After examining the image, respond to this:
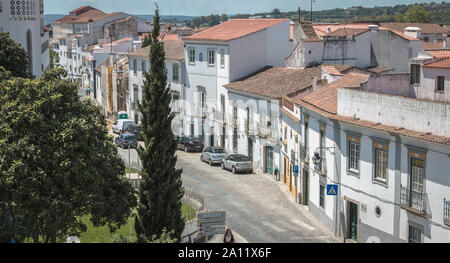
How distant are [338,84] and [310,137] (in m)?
3.83

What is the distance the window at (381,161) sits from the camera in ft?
93.7

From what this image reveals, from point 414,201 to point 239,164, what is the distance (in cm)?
2381

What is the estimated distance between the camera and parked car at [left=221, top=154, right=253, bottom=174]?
49.7 meters

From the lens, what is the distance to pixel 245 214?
124 feet

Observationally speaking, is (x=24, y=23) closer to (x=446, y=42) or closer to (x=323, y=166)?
(x=446, y=42)

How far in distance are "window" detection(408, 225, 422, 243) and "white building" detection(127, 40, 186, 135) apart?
1318 inches

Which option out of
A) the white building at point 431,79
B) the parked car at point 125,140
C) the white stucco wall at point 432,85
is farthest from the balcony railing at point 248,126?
the white stucco wall at point 432,85

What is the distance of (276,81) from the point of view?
5112cm

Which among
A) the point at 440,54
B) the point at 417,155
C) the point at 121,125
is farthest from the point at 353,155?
the point at 121,125

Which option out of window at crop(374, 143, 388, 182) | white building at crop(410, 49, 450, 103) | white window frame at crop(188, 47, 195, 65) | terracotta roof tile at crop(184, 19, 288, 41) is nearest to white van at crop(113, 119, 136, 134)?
white window frame at crop(188, 47, 195, 65)

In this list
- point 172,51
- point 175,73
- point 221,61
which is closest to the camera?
point 221,61

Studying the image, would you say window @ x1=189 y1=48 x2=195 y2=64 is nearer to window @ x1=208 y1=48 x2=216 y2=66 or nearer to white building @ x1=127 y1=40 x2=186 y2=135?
white building @ x1=127 y1=40 x2=186 y2=135

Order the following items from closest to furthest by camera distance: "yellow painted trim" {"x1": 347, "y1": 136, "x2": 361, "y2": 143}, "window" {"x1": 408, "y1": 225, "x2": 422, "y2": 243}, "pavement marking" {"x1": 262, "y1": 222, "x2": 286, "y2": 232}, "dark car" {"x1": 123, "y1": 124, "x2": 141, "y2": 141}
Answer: "window" {"x1": 408, "y1": 225, "x2": 422, "y2": 243} < "yellow painted trim" {"x1": 347, "y1": 136, "x2": 361, "y2": 143} < "pavement marking" {"x1": 262, "y1": 222, "x2": 286, "y2": 232} < "dark car" {"x1": 123, "y1": 124, "x2": 141, "y2": 141}
